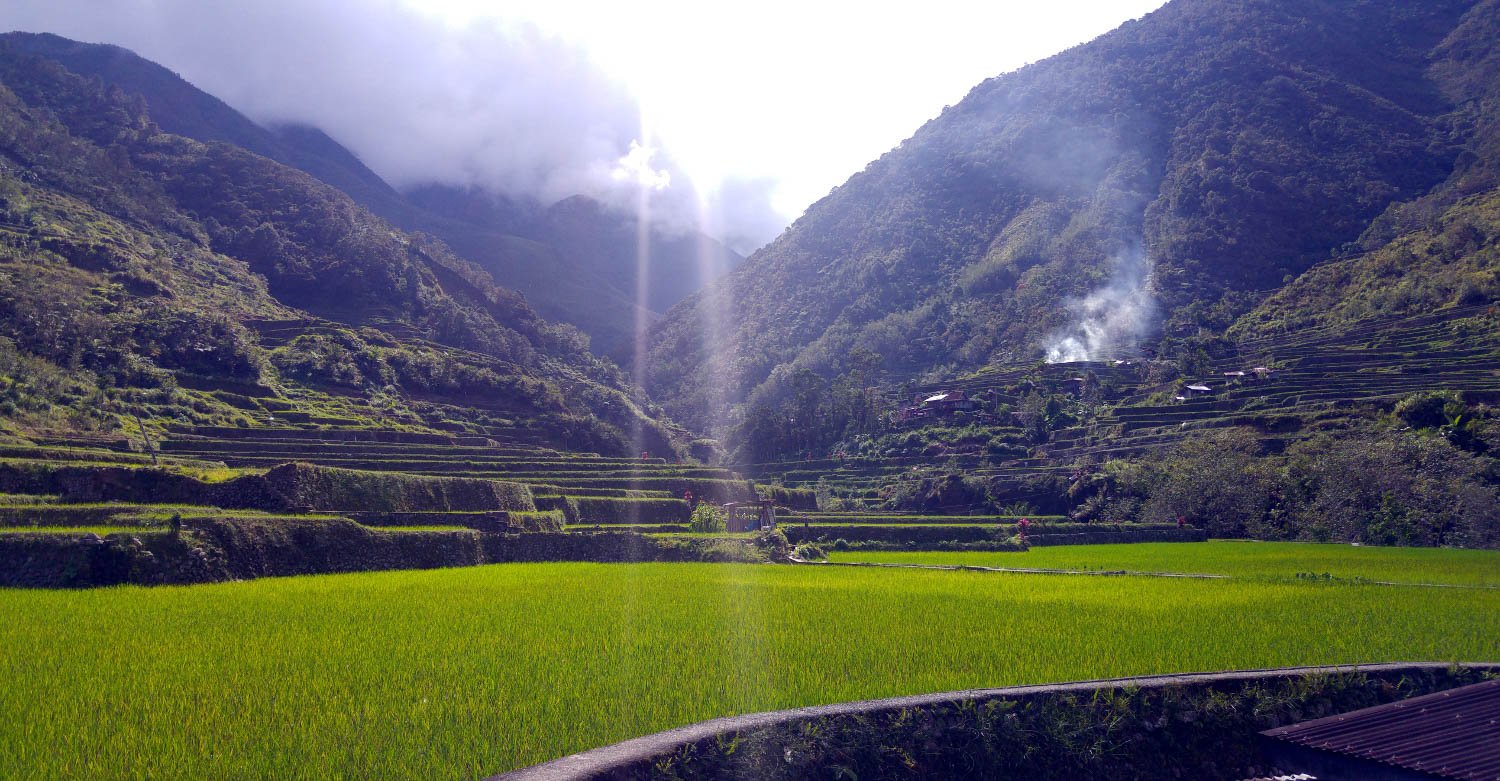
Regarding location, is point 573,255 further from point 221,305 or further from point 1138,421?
point 1138,421

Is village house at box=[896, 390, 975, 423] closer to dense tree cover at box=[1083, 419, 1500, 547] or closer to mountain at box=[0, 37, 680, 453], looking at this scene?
mountain at box=[0, 37, 680, 453]

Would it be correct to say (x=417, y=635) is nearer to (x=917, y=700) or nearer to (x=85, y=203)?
(x=917, y=700)

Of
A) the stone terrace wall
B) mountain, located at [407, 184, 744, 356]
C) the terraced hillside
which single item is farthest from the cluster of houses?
mountain, located at [407, 184, 744, 356]

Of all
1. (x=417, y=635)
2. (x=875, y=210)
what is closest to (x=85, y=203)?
(x=417, y=635)

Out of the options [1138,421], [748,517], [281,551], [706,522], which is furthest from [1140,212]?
[281,551]

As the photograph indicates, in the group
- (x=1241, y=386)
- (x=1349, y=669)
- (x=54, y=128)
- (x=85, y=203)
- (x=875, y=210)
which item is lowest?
(x=1349, y=669)

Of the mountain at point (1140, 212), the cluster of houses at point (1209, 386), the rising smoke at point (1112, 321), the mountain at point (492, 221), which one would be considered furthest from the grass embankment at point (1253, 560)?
the mountain at point (492, 221)

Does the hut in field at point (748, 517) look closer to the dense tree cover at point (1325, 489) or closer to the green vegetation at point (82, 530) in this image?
the dense tree cover at point (1325, 489)
